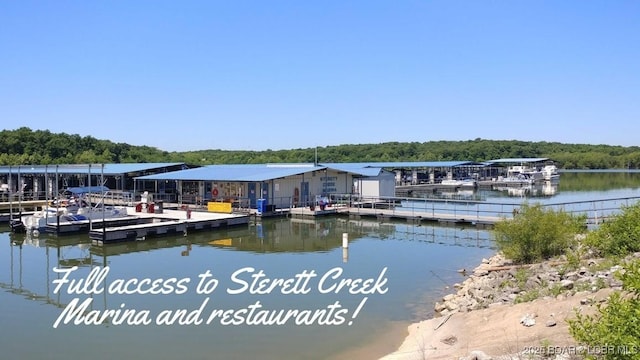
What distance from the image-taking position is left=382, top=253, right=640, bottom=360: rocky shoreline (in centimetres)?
789

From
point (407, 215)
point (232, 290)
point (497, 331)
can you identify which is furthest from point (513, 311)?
point (407, 215)

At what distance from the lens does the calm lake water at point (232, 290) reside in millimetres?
9781

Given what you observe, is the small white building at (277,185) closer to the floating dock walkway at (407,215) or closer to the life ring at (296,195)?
the life ring at (296,195)

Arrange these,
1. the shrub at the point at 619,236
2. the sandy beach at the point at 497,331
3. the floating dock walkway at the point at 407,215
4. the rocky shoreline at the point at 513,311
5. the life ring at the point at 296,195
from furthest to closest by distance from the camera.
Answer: the life ring at the point at 296,195
the floating dock walkway at the point at 407,215
the shrub at the point at 619,236
the rocky shoreline at the point at 513,311
the sandy beach at the point at 497,331

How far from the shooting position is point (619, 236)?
12.5m

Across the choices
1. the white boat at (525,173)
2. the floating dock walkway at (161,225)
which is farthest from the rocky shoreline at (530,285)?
the white boat at (525,173)

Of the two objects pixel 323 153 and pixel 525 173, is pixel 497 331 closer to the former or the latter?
pixel 525 173

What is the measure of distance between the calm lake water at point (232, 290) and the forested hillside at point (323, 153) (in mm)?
53026

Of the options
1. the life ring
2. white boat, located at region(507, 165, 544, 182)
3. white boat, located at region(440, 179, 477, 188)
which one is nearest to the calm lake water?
the life ring

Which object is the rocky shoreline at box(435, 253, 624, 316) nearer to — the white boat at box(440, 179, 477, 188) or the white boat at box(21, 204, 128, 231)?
the white boat at box(21, 204, 128, 231)

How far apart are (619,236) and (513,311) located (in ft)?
15.7

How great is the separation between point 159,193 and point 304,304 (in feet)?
93.3

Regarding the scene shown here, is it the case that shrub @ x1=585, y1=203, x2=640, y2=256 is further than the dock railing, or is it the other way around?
the dock railing

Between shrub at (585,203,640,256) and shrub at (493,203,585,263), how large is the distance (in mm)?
1009
